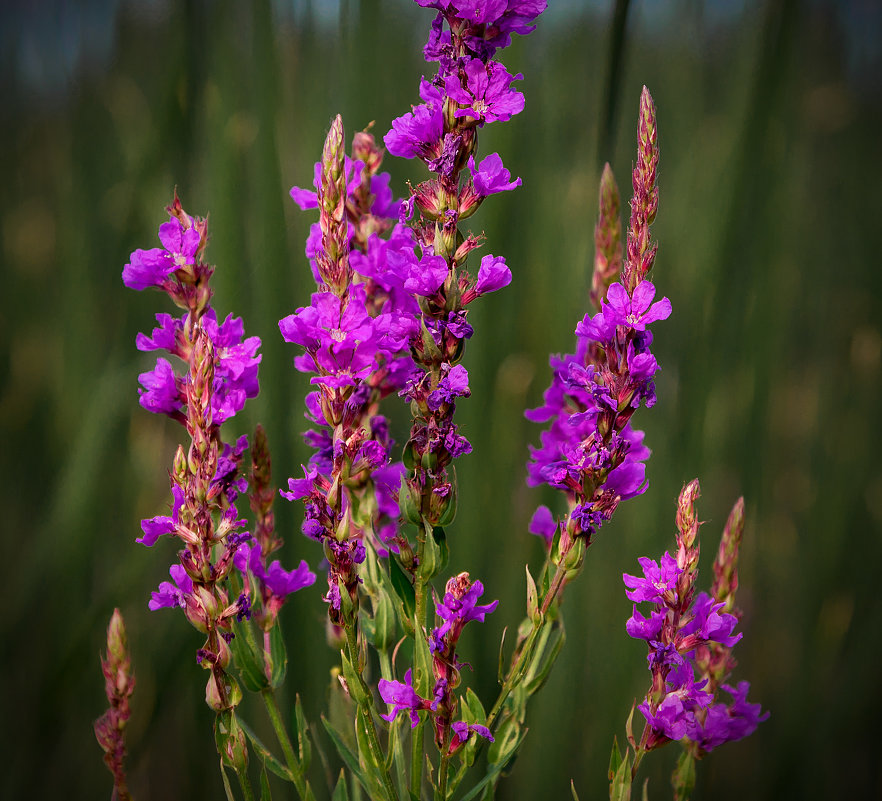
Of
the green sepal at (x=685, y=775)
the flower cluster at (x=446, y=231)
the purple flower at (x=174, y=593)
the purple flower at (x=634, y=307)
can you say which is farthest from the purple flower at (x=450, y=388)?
the green sepal at (x=685, y=775)

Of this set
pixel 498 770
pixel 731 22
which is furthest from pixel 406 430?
pixel 731 22

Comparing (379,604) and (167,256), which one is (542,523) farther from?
(167,256)

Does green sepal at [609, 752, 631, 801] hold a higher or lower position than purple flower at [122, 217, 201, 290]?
lower

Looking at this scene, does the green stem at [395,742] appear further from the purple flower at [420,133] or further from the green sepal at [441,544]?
the purple flower at [420,133]

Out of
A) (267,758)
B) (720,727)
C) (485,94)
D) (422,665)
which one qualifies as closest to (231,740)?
(267,758)

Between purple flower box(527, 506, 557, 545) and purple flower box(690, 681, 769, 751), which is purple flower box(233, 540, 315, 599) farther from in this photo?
purple flower box(690, 681, 769, 751)

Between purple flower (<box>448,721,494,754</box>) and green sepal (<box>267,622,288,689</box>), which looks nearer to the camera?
purple flower (<box>448,721,494,754</box>)

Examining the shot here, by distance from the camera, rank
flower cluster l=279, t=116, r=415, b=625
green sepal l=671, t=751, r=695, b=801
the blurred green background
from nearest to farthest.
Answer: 1. flower cluster l=279, t=116, r=415, b=625
2. green sepal l=671, t=751, r=695, b=801
3. the blurred green background

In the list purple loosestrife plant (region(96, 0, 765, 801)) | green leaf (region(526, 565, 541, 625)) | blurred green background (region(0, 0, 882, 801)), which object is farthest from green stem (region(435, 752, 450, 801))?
Answer: blurred green background (region(0, 0, 882, 801))
